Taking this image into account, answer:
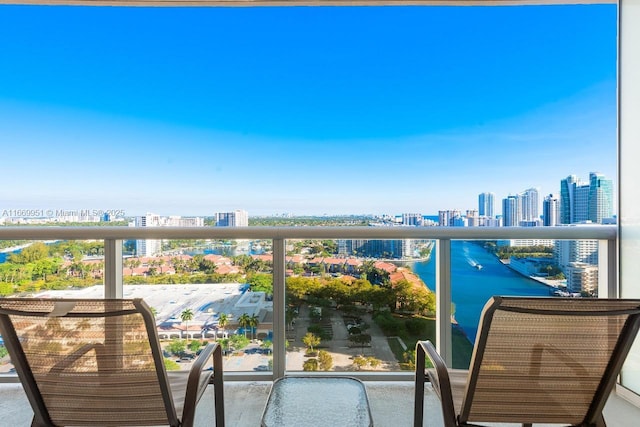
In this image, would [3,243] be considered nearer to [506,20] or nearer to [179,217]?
[179,217]

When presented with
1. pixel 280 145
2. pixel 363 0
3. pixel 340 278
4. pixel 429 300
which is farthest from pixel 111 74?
pixel 429 300

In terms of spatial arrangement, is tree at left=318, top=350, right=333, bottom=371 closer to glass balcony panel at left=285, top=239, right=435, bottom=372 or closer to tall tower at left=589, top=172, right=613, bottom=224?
glass balcony panel at left=285, top=239, right=435, bottom=372

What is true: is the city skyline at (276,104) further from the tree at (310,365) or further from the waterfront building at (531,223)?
the tree at (310,365)

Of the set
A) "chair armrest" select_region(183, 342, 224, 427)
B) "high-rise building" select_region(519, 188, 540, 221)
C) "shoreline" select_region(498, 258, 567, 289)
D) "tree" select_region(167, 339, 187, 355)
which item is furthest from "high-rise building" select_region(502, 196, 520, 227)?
"tree" select_region(167, 339, 187, 355)

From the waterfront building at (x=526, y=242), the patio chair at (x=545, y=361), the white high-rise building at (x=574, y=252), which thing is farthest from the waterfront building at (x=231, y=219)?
the white high-rise building at (x=574, y=252)

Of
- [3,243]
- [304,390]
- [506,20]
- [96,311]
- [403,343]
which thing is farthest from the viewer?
[506,20]

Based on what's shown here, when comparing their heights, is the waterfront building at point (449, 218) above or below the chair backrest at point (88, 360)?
above

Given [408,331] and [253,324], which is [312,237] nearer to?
[253,324]

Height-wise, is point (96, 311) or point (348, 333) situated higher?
point (96, 311)
